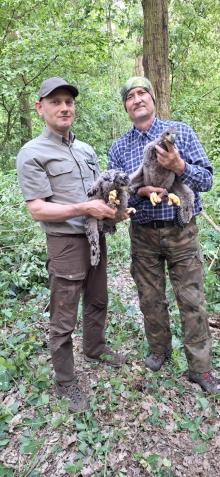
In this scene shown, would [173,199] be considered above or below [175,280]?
above

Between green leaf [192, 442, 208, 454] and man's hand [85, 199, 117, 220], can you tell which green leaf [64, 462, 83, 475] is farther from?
man's hand [85, 199, 117, 220]

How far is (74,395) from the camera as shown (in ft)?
10.9

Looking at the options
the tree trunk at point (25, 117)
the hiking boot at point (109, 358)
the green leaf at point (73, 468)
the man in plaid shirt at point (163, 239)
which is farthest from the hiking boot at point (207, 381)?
the tree trunk at point (25, 117)

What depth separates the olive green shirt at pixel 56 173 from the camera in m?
2.84

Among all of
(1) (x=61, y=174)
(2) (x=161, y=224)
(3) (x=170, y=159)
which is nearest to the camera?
(3) (x=170, y=159)

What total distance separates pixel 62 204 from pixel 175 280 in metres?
1.17

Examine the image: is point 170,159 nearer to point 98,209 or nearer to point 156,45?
point 98,209

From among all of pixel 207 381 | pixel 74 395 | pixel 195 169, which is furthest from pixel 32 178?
pixel 207 381

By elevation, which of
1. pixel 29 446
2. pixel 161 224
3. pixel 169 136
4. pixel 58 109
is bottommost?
pixel 29 446

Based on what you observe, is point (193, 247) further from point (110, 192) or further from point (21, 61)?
point (21, 61)

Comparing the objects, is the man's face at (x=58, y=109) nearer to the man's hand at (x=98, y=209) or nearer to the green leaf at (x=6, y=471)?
the man's hand at (x=98, y=209)

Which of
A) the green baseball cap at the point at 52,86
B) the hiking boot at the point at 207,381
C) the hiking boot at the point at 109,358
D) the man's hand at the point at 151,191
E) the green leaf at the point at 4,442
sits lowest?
the green leaf at the point at 4,442

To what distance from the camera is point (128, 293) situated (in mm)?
5223

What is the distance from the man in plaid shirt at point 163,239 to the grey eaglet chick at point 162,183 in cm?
5
